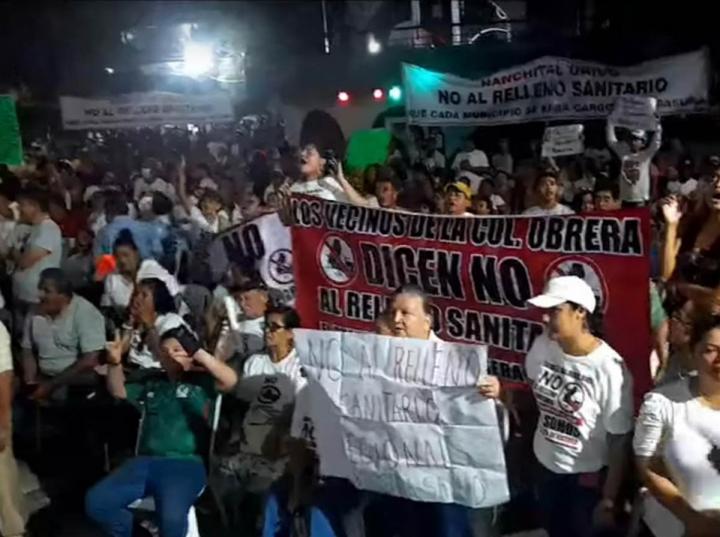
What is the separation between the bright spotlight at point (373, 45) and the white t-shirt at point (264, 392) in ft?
56.4

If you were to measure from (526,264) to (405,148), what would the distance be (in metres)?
8.89

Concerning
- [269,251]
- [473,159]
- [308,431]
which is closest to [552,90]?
[473,159]

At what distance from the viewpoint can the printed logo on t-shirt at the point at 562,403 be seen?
4520 mm

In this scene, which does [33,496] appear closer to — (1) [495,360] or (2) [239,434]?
(2) [239,434]

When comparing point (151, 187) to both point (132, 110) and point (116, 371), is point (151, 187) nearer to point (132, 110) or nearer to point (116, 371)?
point (132, 110)

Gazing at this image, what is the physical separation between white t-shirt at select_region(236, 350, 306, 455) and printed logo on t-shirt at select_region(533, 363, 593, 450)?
48.1 inches

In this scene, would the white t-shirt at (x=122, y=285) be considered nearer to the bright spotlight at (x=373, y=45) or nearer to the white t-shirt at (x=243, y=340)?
the white t-shirt at (x=243, y=340)

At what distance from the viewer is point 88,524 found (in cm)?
635

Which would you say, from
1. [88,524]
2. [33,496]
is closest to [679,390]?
[88,524]

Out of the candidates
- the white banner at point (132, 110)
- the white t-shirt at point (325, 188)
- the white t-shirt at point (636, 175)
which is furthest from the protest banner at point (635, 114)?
the white banner at point (132, 110)

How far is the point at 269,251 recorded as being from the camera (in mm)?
6574

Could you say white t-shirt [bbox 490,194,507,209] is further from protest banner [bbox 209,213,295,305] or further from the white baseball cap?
the white baseball cap

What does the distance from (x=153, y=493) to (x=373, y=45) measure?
18.9 metres

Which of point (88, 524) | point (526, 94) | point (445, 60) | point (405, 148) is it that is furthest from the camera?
point (445, 60)
